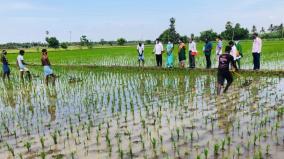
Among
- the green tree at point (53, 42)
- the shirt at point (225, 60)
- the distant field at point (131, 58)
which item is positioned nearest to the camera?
the shirt at point (225, 60)

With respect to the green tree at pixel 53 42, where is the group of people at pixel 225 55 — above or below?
below

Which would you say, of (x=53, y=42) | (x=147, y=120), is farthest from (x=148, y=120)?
(x=53, y=42)

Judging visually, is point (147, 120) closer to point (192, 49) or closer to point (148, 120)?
point (148, 120)

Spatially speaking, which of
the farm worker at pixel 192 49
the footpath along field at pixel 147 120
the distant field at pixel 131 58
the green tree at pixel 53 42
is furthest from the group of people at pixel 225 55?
the green tree at pixel 53 42

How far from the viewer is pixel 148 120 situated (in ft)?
22.8

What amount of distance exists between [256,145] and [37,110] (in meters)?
5.58

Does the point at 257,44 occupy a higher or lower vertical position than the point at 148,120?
higher

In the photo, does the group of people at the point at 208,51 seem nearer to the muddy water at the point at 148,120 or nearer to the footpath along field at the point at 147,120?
the footpath along field at the point at 147,120

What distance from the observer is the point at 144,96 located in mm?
9656

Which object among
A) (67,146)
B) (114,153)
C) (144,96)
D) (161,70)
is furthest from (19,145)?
(161,70)

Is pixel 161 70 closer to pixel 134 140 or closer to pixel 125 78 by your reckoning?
pixel 125 78

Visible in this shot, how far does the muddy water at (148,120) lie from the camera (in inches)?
205

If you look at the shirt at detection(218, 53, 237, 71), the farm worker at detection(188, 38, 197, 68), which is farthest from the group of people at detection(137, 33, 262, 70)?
the shirt at detection(218, 53, 237, 71)

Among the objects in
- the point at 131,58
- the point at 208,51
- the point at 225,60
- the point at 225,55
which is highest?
the point at 208,51
